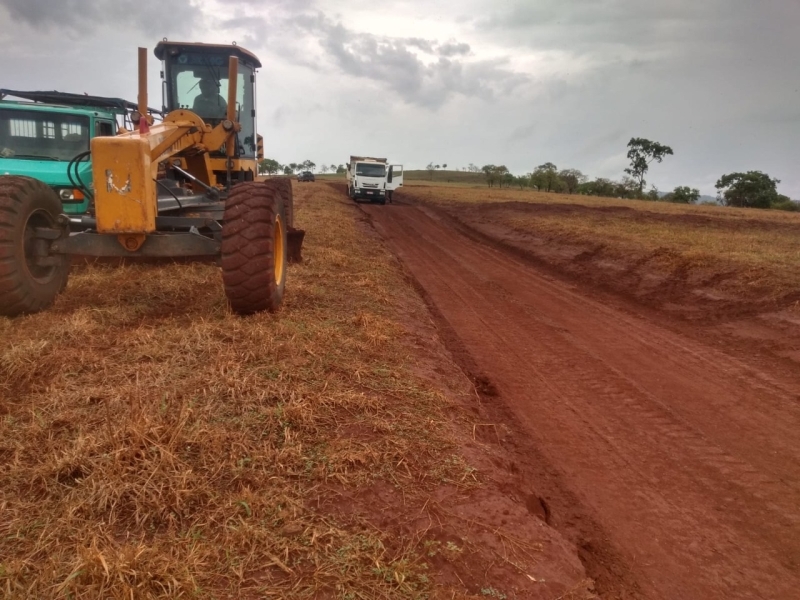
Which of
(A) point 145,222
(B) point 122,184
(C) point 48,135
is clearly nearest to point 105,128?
(C) point 48,135

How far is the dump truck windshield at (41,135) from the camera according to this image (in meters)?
9.29

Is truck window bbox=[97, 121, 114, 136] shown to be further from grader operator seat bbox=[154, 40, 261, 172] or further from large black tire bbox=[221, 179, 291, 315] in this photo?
large black tire bbox=[221, 179, 291, 315]

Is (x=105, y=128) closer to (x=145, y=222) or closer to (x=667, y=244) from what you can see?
(x=145, y=222)

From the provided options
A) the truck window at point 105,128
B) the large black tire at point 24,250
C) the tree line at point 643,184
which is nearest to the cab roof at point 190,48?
the truck window at point 105,128

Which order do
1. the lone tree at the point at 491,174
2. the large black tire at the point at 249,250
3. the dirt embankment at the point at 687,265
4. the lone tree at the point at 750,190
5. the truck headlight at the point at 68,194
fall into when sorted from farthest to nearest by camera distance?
the lone tree at the point at 491,174
the lone tree at the point at 750,190
the truck headlight at the point at 68,194
the dirt embankment at the point at 687,265
the large black tire at the point at 249,250

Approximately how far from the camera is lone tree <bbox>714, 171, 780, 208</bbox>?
5538 cm

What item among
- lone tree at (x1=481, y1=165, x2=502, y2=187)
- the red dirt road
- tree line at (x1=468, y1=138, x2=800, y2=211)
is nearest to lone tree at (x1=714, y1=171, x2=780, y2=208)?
tree line at (x1=468, y1=138, x2=800, y2=211)

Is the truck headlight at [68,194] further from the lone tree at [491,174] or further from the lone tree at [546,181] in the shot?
the lone tree at [491,174]

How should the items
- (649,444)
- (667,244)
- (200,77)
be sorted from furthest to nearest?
(667,244) < (200,77) < (649,444)

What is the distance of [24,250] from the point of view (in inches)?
239

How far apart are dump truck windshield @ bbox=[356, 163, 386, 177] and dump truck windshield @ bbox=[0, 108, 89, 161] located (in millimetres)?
25427

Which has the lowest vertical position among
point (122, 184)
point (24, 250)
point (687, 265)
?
point (687, 265)

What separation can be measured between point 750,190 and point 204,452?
212ft

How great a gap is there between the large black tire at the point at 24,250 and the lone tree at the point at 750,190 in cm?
6227
